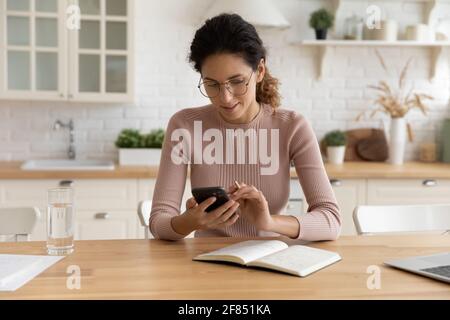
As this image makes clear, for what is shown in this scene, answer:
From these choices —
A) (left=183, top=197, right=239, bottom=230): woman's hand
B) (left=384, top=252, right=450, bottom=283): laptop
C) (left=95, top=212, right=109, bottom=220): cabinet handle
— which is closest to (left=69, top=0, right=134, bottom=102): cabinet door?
(left=95, top=212, right=109, bottom=220): cabinet handle

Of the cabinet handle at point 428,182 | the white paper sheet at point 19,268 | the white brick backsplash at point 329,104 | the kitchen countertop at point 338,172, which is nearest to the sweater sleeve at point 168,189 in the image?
the white paper sheet at point 19,268

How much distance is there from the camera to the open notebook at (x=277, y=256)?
55.2 inches

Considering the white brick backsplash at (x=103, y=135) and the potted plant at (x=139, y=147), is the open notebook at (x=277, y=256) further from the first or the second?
the white brick backsplash at (x=103, y=135)

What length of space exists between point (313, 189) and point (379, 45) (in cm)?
229

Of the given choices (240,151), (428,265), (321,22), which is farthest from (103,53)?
(428,265)

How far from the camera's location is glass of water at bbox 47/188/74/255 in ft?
5.02

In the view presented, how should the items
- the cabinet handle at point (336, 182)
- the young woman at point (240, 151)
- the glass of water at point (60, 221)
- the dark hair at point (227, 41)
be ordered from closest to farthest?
the glass of water at point (60, 221) < the young woman at point (240, 151) < the dark hair at point (227, 41) < the cabinet handle at point (336, 182)

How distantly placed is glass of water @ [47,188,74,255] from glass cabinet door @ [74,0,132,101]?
Result: 6.76 ft

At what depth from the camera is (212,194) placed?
1.55 metres

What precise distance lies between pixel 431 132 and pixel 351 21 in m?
0.96

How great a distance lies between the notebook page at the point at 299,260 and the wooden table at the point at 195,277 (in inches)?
0.7

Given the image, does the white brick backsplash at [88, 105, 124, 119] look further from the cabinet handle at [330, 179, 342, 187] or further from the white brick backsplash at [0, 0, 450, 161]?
the cabinet handle at [330, 179, 342, 187]
